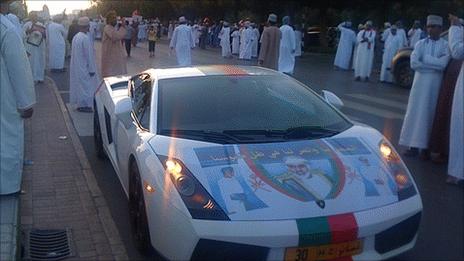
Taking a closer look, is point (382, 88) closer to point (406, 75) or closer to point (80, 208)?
point (406, 75)

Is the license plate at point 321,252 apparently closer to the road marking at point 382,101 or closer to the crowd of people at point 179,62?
the crowd of people at point 179,62

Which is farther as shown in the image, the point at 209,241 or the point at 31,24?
the point at 31,24

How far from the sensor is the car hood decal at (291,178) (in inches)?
153

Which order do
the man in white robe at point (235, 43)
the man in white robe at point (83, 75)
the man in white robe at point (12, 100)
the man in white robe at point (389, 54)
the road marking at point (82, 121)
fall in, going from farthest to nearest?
the man in white robe at point (235, 43)
the man in white robe at point (389, 54)
the man in white robe at point (83, 75)
the road marking at point (82, 121)
the man in white robe at point (12, 100)

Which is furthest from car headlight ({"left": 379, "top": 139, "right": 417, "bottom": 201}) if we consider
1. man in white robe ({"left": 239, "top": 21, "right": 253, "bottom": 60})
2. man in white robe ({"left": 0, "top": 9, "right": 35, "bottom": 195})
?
man in white robe ({"left": 239, "top": 21, "right": 253, "bottom": 60})

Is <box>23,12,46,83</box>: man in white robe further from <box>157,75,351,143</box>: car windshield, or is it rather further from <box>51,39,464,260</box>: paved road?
<box>157,75,351,143</box>: car windshield

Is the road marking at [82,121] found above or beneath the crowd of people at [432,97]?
beneath

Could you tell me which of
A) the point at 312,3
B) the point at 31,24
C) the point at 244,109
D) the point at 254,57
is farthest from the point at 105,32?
the point at 312,3

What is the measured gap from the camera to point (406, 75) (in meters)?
17.4

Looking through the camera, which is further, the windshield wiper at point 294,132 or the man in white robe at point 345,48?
the man in white robe at point 345,48

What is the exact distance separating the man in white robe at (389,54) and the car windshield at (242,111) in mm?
14082

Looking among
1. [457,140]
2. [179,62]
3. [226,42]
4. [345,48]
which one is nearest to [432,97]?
[457,140]

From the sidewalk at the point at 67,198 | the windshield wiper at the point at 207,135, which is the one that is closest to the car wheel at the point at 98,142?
the sidewalk at the point at 67,198

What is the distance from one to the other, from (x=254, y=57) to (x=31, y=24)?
16.3m
